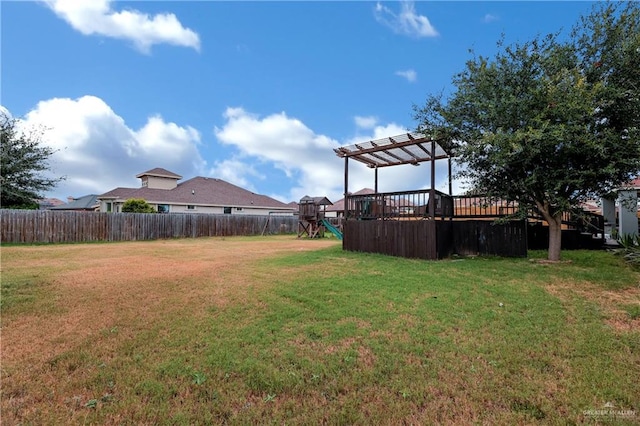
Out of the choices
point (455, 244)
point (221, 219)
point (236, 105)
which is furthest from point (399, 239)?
point (221, 219)

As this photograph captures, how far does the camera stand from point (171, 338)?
3.57 m

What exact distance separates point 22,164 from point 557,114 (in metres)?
22.7

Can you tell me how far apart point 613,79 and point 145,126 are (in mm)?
16050

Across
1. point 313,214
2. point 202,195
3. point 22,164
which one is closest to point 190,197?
point 202,195

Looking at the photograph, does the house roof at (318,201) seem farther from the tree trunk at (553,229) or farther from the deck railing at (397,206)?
the tree trunk at (553,229)

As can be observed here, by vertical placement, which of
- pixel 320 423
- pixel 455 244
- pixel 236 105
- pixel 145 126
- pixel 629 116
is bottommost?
pixel 320 423

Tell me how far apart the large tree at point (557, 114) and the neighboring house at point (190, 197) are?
77.3 feet

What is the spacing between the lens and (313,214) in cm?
2056

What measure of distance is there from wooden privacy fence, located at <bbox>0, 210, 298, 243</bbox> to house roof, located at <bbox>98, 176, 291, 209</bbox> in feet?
20.4

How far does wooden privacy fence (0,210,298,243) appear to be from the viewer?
14.6 meters

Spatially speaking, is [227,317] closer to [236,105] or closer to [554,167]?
[554,167]

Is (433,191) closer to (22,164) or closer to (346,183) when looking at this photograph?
(346,183)

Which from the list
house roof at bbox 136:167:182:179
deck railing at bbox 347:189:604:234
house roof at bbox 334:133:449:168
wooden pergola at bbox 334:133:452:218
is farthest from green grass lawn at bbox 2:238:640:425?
house roof at bbox 136:167:182:179

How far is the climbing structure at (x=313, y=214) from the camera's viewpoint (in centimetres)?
2040
